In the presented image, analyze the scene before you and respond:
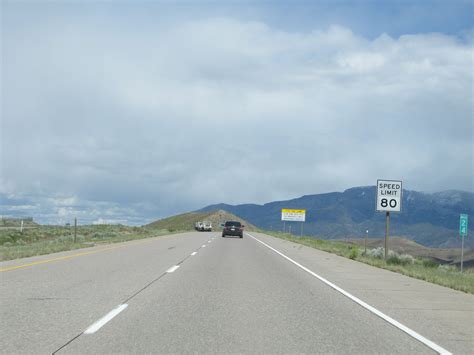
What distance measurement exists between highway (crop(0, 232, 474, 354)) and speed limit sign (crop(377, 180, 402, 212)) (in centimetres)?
873

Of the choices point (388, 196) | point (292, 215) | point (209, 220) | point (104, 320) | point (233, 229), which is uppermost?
point (292, 215)

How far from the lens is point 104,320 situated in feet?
29.2

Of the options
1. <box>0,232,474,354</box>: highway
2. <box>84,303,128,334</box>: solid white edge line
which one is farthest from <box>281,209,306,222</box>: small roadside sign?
<box>84,303,128,334</box>: solid white edge line

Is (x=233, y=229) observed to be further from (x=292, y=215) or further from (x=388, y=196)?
(x=292, y=215)

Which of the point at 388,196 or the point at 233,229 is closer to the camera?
the point at 388,196

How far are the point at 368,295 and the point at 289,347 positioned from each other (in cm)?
A: 595

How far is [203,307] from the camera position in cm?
1036

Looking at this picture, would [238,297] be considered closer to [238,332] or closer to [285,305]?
[285,305]

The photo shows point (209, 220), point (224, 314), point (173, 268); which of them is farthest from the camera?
point (209, 220)

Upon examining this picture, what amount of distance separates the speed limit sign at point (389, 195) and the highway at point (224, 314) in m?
8.73

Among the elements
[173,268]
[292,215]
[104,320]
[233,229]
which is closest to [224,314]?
[104,320]

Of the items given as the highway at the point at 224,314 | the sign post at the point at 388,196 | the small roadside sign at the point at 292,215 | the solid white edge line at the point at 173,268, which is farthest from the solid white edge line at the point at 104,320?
the small roadside sign at the point at 292,215

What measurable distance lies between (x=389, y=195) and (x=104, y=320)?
1834cm

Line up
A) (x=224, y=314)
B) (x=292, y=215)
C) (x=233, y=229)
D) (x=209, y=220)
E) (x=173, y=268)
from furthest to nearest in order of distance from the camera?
(x=209, y=220) → (x=292, y=215) → (x=233, y=229) → (x=173, y=268) → (x=224, y=314)
